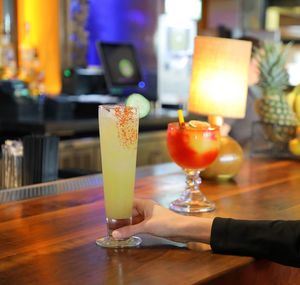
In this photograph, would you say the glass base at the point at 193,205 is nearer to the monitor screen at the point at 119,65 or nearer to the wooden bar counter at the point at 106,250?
the wooden bar counter at the point at 106,250

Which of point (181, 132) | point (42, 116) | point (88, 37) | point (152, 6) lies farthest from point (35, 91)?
point (181, 132)

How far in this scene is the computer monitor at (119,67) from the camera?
468cm

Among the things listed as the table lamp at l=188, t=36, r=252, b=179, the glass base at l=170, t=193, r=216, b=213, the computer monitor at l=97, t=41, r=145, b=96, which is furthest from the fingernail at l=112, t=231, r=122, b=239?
the computer monitor at l=97, t=41, r=145, b=96

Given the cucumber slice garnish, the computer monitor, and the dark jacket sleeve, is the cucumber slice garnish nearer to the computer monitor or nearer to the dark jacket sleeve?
the dark jacket sleeve

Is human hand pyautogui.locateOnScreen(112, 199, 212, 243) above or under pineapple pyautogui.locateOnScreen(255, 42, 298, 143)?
under

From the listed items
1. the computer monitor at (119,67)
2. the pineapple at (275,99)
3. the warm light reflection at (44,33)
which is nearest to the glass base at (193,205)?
the pineapple at (275,99)

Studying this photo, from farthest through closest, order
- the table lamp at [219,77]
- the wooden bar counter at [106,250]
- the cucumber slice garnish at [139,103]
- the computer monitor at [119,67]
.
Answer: the computer monitor at [119,67] < the table lamp at [219,77] < the cucumber slice garnish at [139,103] < the wooden bar counter at [106,250]

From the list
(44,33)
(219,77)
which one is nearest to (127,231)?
(219,77)

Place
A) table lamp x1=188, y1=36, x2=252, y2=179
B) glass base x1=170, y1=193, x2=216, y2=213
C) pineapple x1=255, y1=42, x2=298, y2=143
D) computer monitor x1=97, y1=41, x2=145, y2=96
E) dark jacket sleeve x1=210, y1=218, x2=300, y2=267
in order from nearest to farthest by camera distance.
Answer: dark jacket sleeve x1=210, y1=218, x2=300, y2=267 → glass base x1=170, y1=193, x2=216, y2=213 → table lamp x1=188, y1=36, x2=252, y2=179 → pineapple x1=255, y1=42, x2=298, y2=143 → computer monitor x1=97, y1=41, x2=145, y2=96

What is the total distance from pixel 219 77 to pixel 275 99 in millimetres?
613

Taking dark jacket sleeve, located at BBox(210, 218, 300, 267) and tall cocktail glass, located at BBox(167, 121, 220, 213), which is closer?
dark jacket sleeve, located at BBox(210, 218, 300, 267)

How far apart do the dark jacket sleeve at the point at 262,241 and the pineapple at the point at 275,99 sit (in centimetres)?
122

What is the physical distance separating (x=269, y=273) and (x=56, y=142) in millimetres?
951

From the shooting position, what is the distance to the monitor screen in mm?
4676
